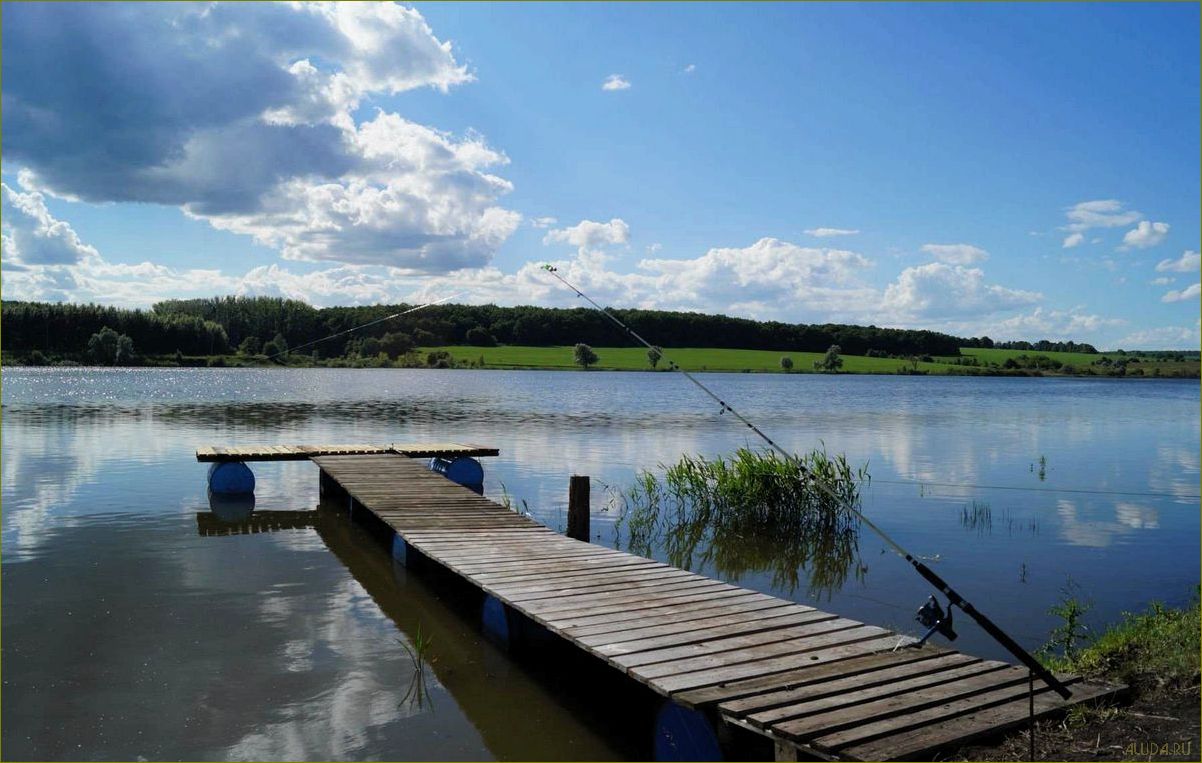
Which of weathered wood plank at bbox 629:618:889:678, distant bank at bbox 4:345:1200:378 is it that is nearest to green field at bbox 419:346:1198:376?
distant bank at bbox 4:345:1200:378

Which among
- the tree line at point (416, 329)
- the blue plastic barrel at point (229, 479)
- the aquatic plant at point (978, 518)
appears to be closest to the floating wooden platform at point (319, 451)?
the blue plastic barrel at point (229, 479)

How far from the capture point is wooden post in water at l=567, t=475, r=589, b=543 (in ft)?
42.8

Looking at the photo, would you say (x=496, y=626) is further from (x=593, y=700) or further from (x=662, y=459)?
(x=662, y=459)

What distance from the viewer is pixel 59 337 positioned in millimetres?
84625

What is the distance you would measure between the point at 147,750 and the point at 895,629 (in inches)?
279

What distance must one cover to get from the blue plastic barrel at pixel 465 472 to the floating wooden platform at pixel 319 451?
30cm

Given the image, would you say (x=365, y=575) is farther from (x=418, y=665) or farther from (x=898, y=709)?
(x=898, y=709)

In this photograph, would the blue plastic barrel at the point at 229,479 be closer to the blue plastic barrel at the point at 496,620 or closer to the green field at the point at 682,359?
the blue plastic barrel at the point at 496,620

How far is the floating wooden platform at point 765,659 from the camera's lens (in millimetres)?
5379

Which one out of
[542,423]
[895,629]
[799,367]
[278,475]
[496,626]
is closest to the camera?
[496,626]

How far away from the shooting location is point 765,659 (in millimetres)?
6516

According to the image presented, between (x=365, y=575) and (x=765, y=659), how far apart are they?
679 centimetres

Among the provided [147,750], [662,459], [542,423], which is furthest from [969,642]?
[542,423]

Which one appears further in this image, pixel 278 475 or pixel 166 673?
pixel 278 475
